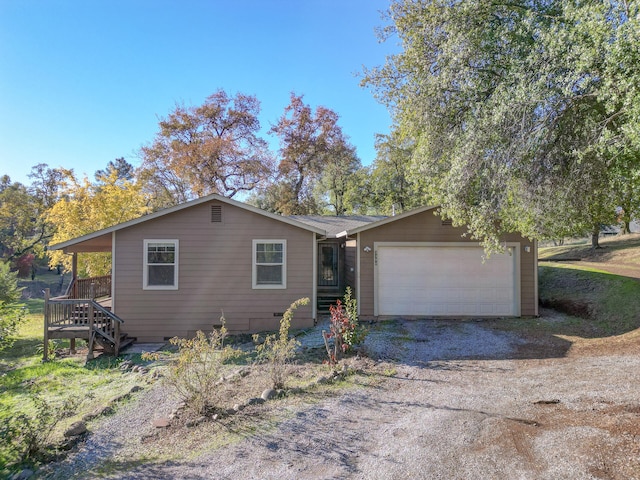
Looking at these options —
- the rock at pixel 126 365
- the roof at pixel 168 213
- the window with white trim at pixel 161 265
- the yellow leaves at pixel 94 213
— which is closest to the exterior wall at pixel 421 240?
the roof at pixel 168 213

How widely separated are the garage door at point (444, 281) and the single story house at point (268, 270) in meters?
0.03

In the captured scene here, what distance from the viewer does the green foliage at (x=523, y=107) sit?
575cm

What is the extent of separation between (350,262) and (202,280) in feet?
17.2

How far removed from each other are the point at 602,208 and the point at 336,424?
282 inches

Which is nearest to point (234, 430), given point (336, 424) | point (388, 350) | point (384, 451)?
point (336, 424)

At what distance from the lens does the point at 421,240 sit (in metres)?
10.5

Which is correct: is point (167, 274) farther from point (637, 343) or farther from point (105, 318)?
point (637, 343)

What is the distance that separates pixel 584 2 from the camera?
6305 millimetres

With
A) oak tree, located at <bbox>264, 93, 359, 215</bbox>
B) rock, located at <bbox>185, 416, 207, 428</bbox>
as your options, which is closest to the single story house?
rock, located at <bbox>185, 416, 207, 428</bbox>

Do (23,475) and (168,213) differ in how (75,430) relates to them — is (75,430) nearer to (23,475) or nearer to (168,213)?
(23,475)

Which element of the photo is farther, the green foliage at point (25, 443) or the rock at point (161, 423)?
the rock at point (161, 423)

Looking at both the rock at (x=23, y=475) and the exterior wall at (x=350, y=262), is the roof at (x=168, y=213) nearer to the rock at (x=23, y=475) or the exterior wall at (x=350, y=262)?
the exterior wall at (x=350, y=262)

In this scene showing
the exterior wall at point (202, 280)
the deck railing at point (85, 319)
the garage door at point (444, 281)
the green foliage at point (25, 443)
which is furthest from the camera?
the garage door at point (444, 281)

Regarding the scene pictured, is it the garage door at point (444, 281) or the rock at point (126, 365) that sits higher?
the garage door at point (444, 281)
